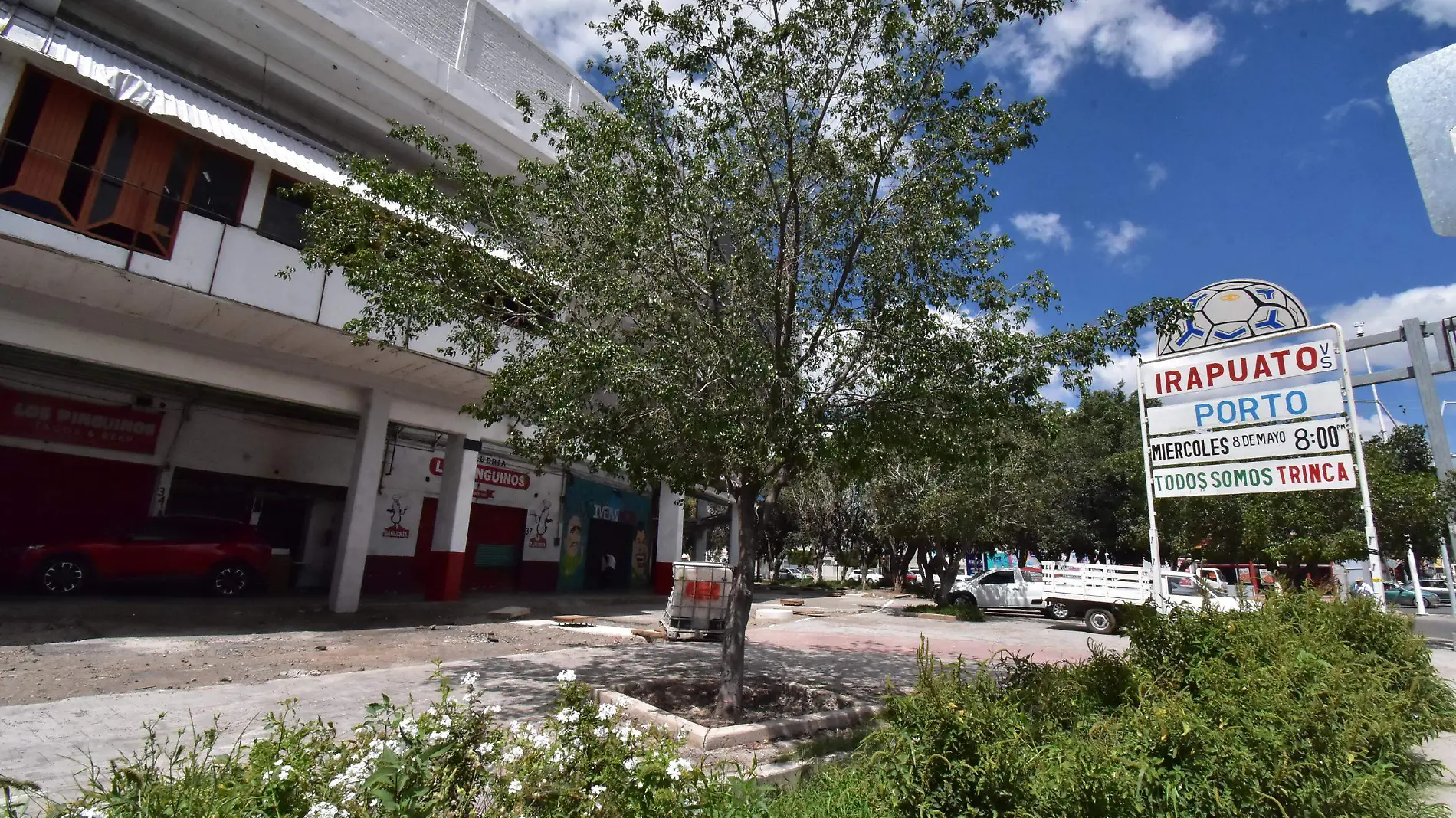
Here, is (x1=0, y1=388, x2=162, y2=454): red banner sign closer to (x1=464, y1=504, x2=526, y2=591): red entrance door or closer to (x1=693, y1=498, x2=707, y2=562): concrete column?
(x1=464, y1=504, x2=526, y2=591): red entrance door

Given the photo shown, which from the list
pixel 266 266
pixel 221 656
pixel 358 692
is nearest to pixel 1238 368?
pixel 358 692

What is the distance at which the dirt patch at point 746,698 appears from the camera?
6.97 m

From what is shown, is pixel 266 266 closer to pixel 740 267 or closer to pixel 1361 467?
pixel 740 267

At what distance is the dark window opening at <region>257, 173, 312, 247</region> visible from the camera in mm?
11508

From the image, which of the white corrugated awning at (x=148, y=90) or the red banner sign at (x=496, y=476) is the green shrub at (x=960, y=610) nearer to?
the red banner sign at (x=496, y=476)

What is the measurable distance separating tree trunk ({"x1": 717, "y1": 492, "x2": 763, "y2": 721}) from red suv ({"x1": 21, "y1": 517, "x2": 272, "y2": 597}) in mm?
12314

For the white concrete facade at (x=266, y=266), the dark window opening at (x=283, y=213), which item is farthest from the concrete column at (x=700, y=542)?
the dark window opening at (x=283, y=213)

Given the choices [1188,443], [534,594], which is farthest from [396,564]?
[1188,443]

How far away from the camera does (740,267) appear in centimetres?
720

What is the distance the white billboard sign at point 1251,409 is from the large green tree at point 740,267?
3.39m

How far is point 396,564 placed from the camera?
61.1 ft

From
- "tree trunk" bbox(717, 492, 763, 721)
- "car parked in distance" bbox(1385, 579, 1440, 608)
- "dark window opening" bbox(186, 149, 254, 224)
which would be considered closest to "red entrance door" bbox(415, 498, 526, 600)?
"dark window opening" bbox(186, 149, 254, 224)

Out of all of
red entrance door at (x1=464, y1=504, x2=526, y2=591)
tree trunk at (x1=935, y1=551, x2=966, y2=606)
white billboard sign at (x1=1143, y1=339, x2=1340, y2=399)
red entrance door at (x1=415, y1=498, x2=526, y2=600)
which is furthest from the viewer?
tree trunk at (x1=935, y1=551, x2=966, y2=606)

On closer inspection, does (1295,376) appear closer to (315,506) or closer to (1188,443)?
(1188,443)
